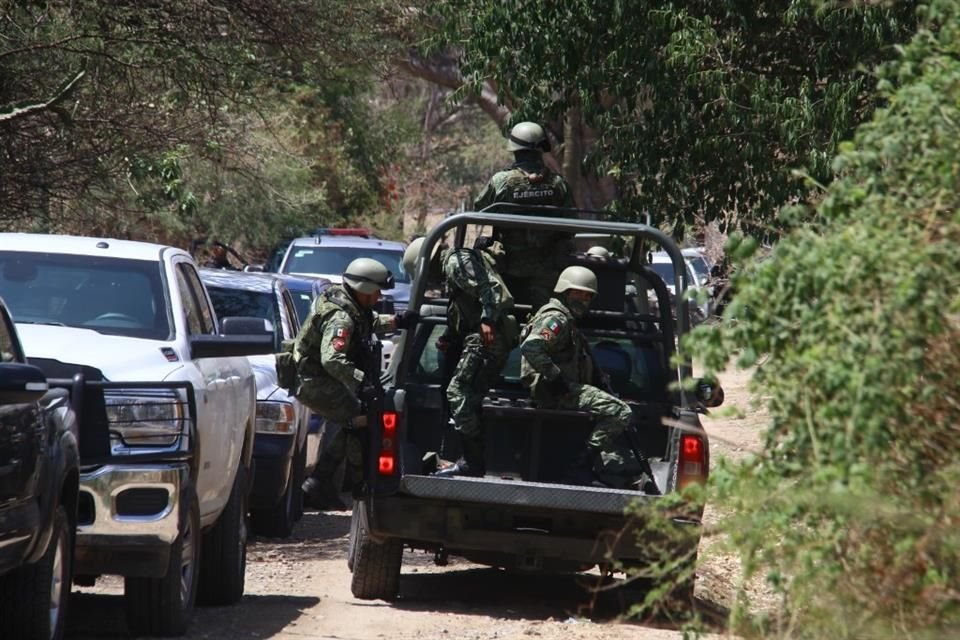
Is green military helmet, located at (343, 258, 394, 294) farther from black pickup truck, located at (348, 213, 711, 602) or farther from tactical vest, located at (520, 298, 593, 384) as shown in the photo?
tactical vest, located at (520, 298, 593, 384)

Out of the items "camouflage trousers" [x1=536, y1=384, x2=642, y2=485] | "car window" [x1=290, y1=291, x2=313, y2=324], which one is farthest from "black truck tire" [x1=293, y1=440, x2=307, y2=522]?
"camouflage trousers" [x1=536, y1=384, x2=642, y2=485]

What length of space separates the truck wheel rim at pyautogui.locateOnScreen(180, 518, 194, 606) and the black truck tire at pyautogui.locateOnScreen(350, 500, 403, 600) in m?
1.21

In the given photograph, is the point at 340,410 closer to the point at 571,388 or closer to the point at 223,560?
the point at 223,560

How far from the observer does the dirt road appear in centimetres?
828

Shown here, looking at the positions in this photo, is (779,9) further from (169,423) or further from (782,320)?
(782,320)

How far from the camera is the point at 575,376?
29.6 ft

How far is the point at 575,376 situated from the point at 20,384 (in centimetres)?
373

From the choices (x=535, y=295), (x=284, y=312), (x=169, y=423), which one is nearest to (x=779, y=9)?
(x=535, y=295)

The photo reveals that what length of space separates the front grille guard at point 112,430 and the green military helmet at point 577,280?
227 centimetres

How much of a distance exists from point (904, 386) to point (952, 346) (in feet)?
0.72

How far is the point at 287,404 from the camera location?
11164 millimetres

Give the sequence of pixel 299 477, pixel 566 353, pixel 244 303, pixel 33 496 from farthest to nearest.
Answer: pixel 244 303 < pixel 299 477 < pixel 566 353 < pixel 33 496

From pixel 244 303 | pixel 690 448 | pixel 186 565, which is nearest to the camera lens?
pixel 186 565

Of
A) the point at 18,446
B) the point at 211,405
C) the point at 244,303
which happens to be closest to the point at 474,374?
the point at 211,405
